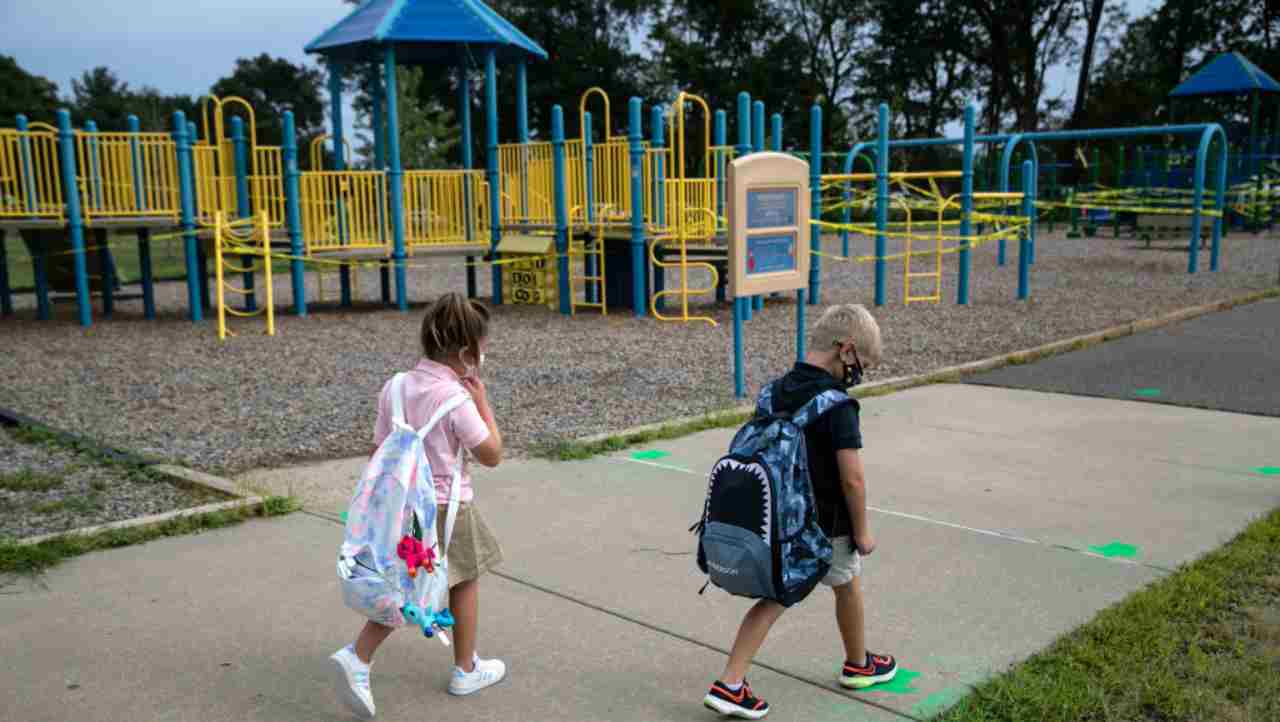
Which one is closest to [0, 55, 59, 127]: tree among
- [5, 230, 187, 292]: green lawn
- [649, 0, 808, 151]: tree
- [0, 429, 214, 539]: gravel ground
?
[5, 230, 187, 292]: green lawn

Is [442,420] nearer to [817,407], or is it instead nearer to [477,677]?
[477,677]

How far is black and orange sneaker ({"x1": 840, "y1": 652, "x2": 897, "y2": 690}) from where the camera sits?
3268 mm

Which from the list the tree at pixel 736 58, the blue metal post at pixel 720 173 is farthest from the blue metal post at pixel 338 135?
the tree at pixel 736 58

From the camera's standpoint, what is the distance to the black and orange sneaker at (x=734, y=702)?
120 inches

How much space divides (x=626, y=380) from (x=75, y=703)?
19.5 feet

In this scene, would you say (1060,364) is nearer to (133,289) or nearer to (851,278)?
(851,278)

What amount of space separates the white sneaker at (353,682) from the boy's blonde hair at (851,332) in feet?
5.08

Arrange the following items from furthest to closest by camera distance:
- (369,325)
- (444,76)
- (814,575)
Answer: (444,76), (369,325), (814,575)

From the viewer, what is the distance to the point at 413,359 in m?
10.4

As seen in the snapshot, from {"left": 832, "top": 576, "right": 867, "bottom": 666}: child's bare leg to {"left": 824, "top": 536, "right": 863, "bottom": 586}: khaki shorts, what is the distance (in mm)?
29

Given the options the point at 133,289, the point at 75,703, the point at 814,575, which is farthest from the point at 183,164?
the point at 814,575

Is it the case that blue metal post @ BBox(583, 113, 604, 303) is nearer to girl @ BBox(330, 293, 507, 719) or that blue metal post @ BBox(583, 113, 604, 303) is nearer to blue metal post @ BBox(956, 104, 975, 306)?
blue metal post @ BBox(956, 104, 975, 306)

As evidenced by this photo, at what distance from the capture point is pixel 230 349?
11242mm

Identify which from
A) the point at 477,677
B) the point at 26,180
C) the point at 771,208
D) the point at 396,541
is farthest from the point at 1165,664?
the point at 26,180
